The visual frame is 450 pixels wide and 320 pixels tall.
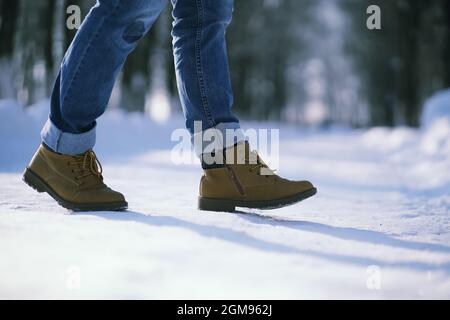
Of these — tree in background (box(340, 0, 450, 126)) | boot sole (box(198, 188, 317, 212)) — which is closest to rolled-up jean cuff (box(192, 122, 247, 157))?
boot sole (box(198, 188, 317, 212))

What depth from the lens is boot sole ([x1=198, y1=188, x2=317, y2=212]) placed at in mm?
2137

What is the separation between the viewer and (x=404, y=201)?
324cm

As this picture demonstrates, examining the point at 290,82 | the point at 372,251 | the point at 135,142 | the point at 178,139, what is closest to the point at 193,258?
the point at 372,251

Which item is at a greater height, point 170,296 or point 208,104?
point 208,104

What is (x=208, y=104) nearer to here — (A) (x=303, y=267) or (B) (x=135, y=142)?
(A) (x=303, y=267)

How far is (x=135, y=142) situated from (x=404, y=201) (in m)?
5.89

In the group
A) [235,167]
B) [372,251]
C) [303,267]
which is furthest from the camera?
[235,167]

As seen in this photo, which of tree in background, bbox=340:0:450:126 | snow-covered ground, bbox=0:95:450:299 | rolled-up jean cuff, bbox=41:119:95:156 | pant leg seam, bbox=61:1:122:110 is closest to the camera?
snow-covered ground, bbox=0:95:450:299

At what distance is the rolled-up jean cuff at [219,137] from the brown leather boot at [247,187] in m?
0.04

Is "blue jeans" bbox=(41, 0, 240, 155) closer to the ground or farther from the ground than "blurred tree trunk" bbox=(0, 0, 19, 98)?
closer to the ground

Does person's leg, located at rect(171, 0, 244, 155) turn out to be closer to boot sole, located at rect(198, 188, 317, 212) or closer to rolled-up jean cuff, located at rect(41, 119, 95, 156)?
boot sole, located at rect(198, 188, 317, 212)

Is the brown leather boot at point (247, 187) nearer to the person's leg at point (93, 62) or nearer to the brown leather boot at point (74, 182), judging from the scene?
the brown leather boot at point (74, 182)

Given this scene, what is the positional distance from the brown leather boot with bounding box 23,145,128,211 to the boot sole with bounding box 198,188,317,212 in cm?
34

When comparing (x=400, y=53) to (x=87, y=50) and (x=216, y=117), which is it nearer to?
(x=216, y=117)
